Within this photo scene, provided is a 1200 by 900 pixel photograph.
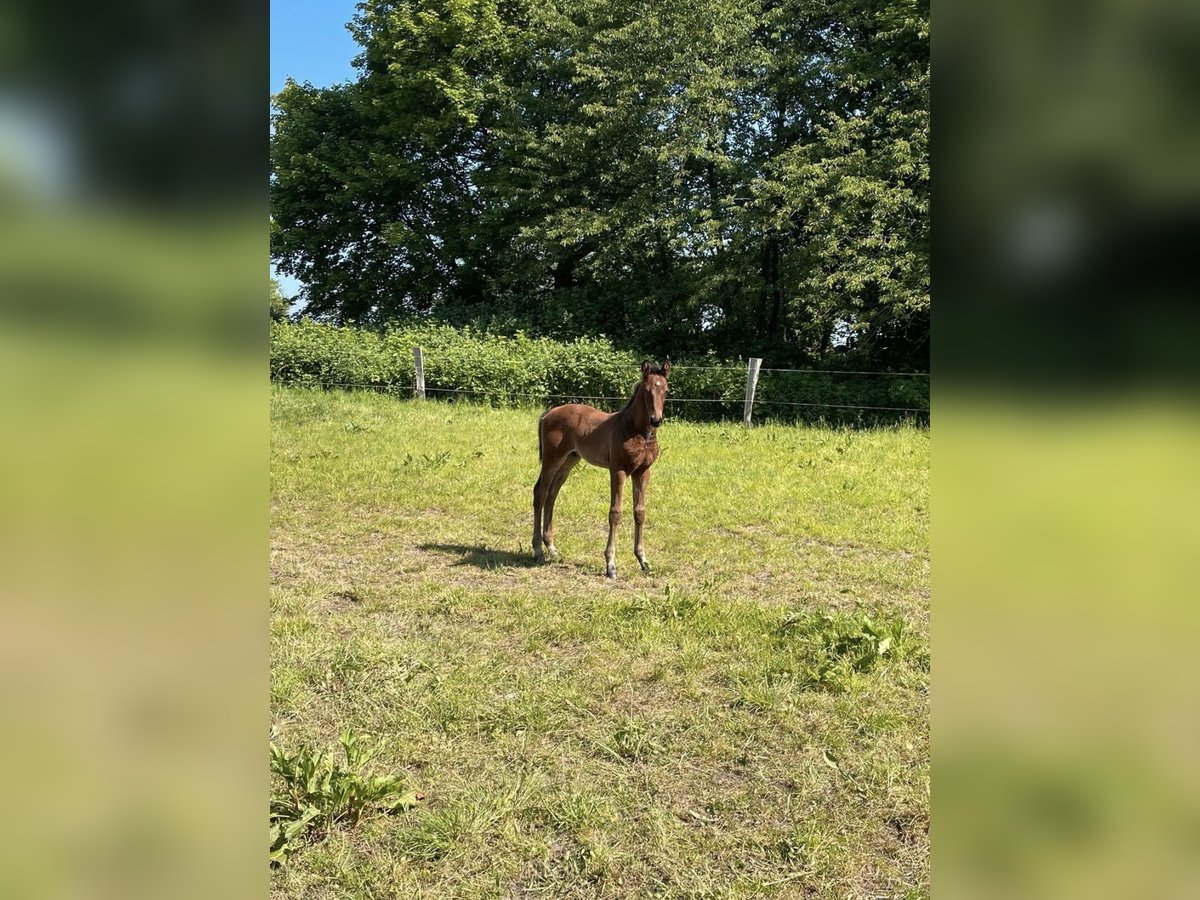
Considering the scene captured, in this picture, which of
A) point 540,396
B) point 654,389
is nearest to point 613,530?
point 654,389

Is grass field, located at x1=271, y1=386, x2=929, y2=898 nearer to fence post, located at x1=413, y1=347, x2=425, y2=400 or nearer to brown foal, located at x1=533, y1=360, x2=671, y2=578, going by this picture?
brown foal, located at x1=533, y1=360, x2=671, y2=578

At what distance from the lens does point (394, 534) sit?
712cm

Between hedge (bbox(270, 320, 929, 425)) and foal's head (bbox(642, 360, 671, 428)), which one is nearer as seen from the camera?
foal's head (bbox(642, 360, 671, 428))

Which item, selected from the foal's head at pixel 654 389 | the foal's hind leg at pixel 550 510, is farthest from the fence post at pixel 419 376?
the foal's head at pixel 654 389

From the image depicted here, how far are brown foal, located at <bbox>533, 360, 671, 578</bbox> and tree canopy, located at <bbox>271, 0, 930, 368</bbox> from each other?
41.9 feet

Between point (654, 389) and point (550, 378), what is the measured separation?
37.5ft

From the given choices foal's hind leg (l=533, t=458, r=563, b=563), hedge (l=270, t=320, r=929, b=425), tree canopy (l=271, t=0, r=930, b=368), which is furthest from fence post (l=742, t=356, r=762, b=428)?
foal's hind leg (l=533, t=458, r=563, b=563)
